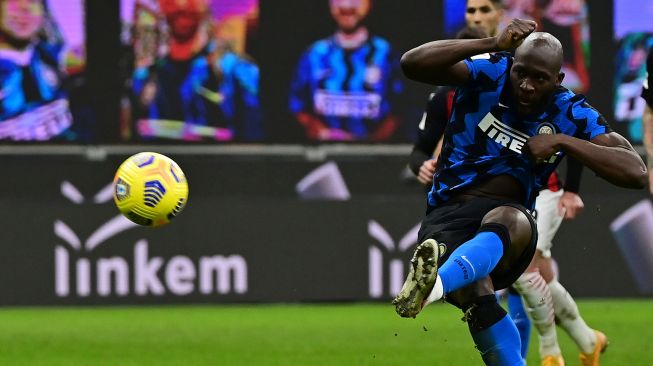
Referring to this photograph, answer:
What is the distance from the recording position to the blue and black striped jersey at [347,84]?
50.4ft

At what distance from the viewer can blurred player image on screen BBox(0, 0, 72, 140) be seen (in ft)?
50.0

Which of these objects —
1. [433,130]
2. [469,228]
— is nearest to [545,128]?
[469,228]

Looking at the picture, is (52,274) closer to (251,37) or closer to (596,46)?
(251,37)

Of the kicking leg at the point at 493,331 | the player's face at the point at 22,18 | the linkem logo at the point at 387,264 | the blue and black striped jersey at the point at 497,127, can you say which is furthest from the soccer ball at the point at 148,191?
the player's face at the point at 22,18

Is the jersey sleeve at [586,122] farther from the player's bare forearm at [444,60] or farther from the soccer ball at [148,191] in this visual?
the soccer ball at [148,191]

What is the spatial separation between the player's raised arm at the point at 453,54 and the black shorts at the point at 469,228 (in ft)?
2.06

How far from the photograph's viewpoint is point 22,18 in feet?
50.0

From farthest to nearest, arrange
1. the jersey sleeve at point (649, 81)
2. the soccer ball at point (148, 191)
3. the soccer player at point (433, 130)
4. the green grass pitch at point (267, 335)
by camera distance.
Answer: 1. the green grass pitch at point (267, 335)
2. the jersey sleeve at point (649, 81)
3. the soccer player at point (433, 130)
4. the soccer ball at point (148, 191)

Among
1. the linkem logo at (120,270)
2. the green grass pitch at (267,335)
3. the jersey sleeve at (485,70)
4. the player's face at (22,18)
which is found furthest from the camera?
the player's face at (22,18)

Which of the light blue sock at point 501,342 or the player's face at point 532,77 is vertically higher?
the player's face at point 532,77

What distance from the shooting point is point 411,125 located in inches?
611

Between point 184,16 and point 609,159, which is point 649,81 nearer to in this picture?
point 609,159

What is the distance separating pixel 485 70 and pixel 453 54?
348 mm

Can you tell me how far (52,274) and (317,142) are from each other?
3.16 metres
